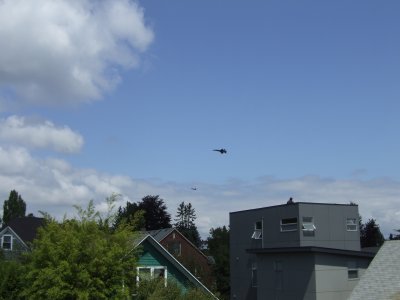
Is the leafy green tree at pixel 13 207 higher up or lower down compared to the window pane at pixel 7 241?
higher up

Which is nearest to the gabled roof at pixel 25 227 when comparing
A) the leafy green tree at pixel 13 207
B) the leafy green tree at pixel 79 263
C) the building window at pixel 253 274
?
the building window at pixel 253 274

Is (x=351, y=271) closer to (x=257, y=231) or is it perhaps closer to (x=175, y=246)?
(x=257, y=231)

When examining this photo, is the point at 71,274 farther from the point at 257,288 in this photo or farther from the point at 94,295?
the point at 257,288

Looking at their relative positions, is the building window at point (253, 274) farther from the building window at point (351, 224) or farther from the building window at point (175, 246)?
the building window at point (175, 246)

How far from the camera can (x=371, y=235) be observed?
79.9 metres

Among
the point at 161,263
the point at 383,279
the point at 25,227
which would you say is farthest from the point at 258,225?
the point at 25,227

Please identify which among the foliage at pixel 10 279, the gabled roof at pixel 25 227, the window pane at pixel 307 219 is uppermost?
the gabled roof at pixel 25 227

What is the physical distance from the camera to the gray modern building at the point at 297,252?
35.0 m

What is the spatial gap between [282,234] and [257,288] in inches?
175

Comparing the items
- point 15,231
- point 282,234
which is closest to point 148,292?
point 282,234

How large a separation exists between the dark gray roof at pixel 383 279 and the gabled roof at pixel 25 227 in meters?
38.0

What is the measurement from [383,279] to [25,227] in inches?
1659

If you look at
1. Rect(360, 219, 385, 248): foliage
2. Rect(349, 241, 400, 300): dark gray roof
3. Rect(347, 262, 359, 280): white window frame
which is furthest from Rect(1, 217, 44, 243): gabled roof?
Rect(360, 219, 385, 248): foliage

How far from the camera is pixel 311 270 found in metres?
34.9
